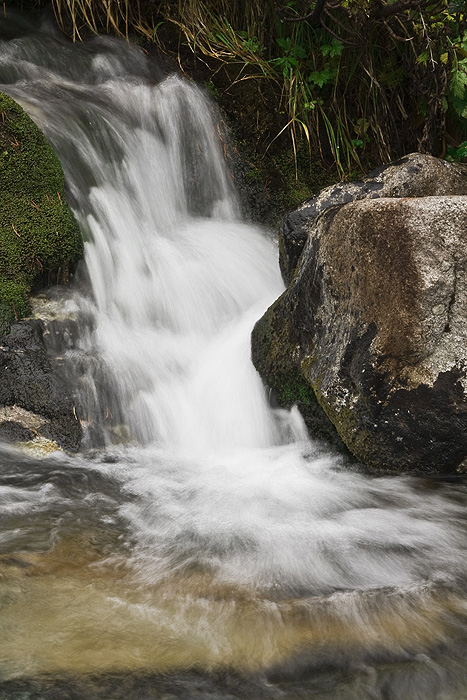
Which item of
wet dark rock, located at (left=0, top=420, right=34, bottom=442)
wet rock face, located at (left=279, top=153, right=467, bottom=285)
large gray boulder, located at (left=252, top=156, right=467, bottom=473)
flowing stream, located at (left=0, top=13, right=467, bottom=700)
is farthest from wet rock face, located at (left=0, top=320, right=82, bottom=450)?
wet rock face, located at (left=279, top=153, right=467, bottom=285)

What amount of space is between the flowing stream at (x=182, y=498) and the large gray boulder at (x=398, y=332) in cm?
23

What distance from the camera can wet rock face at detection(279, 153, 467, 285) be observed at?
4.82m

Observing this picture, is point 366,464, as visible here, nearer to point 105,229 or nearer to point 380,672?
point 380,672

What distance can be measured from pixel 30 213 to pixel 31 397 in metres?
1.38

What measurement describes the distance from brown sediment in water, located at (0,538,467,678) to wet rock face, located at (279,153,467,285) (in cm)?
286

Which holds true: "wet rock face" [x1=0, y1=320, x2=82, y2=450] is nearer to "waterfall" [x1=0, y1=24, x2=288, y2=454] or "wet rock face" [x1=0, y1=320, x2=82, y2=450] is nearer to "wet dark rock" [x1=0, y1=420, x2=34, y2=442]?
"wet dark rock" [x1=0, y1=420, x2=34, y2=442]

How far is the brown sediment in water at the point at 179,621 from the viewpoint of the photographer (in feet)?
6.83

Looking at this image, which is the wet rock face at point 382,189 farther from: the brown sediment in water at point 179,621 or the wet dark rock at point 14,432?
the brown sediment in water at point 179,621

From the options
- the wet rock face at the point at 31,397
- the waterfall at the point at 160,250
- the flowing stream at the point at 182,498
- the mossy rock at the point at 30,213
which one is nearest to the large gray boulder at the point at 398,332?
the flowing stream at the point at 182,498

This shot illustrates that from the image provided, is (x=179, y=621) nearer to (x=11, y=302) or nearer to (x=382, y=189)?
(x=11, y=302)

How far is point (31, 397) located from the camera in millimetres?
3957

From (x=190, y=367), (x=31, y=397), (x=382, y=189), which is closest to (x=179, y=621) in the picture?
(x=31, y=397)

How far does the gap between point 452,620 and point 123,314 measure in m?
3.11

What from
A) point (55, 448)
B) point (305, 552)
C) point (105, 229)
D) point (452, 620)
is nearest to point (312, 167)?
point (105, 229)
